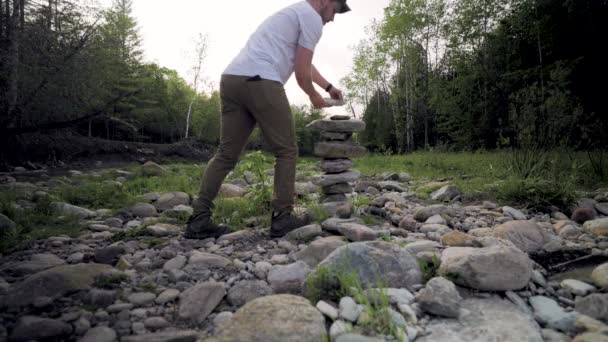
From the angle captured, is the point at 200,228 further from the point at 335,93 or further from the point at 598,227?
the point at 598,227

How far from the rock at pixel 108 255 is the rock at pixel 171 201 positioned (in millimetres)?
1886

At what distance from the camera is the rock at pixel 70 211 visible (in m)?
3.99

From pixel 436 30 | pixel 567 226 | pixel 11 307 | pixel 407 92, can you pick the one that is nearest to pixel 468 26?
pixel 436 30

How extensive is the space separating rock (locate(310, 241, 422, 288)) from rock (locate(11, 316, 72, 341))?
126cm

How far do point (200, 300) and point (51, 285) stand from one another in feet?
2.92

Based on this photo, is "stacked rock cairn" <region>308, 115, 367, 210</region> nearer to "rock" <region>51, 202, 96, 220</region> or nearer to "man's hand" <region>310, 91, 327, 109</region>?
"man's hand" <region>310, 91, 327, 109</region>

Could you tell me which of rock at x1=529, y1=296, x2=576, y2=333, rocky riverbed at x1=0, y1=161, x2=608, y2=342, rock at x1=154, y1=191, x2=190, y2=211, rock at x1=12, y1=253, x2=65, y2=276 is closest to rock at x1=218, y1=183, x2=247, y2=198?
rock at x1=154, y1=191, x2=190, y2=211

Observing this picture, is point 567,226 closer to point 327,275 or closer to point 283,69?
point 327,275

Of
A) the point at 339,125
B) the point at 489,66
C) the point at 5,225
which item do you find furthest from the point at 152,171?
the point at 489,66

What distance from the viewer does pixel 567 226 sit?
3.09 m

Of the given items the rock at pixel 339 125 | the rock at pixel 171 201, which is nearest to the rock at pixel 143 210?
the rock at pixel 171 201

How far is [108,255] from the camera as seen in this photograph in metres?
2.64

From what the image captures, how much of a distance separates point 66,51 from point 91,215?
478cm

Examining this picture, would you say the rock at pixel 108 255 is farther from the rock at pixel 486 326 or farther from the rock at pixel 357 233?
the rock at pixel 486 326
